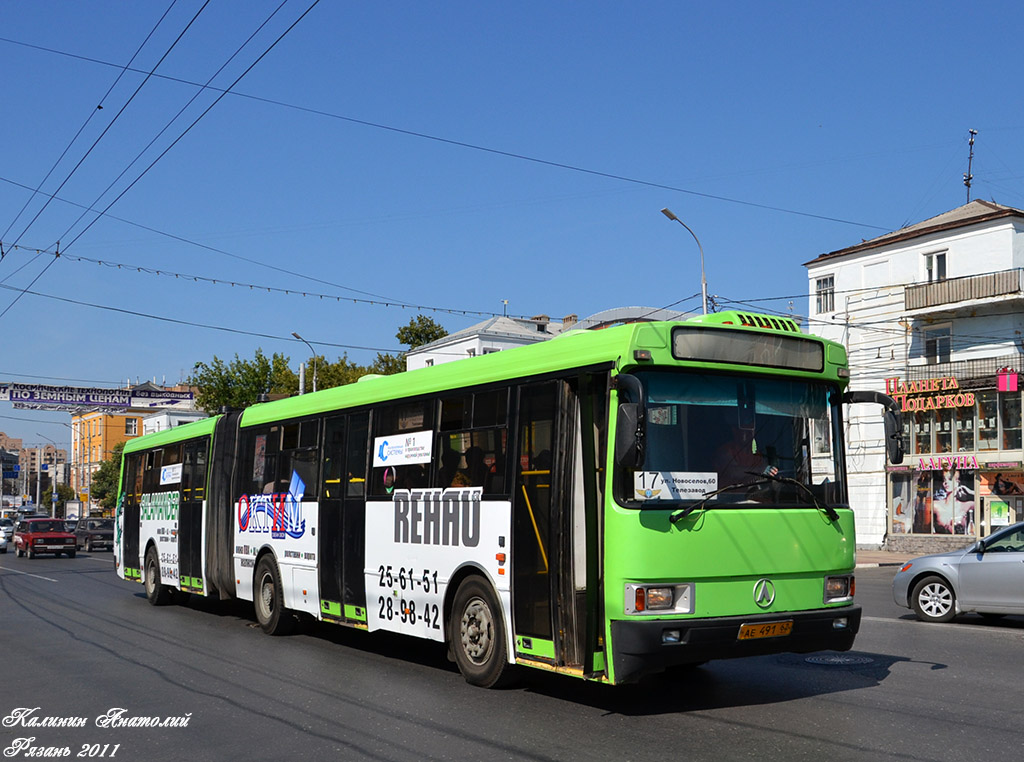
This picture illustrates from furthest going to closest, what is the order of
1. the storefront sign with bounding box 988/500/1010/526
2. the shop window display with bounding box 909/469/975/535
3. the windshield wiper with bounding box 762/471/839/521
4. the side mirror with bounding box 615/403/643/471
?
the shop window display with bounding box 909/469/975/535 → the storefront sign with bounding box 988/500/1010/526 → the windshield wiper with bounding box 762/471/839/521 → the side mirror with bounding box 615/403/643/471

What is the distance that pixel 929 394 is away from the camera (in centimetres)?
4319

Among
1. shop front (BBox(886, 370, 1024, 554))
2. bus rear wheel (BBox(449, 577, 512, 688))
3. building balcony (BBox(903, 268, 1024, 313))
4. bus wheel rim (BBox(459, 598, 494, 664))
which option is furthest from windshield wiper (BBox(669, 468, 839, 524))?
building balcony (BBox(903, 268, 1024, 313))

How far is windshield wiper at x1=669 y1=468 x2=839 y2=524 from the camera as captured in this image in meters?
8.07

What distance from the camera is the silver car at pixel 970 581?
46.8 ft

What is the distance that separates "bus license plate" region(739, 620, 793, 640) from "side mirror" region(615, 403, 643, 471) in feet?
5.27

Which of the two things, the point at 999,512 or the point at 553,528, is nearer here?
the point at 553,528

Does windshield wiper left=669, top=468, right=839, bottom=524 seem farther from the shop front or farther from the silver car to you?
the shop front

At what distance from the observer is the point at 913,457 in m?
43.6

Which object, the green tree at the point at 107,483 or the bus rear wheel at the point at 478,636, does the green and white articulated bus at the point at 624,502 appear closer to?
the bus rear wheel at the point at 478,636

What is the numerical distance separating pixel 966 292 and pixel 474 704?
38.8m

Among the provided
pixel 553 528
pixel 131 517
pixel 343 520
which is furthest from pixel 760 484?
pixel 131 517

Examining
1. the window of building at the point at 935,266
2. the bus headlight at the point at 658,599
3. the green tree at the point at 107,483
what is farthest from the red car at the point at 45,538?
the green tree at the point at 107,483

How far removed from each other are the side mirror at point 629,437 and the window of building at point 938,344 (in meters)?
39.9

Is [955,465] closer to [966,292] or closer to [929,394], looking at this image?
[929,394]
